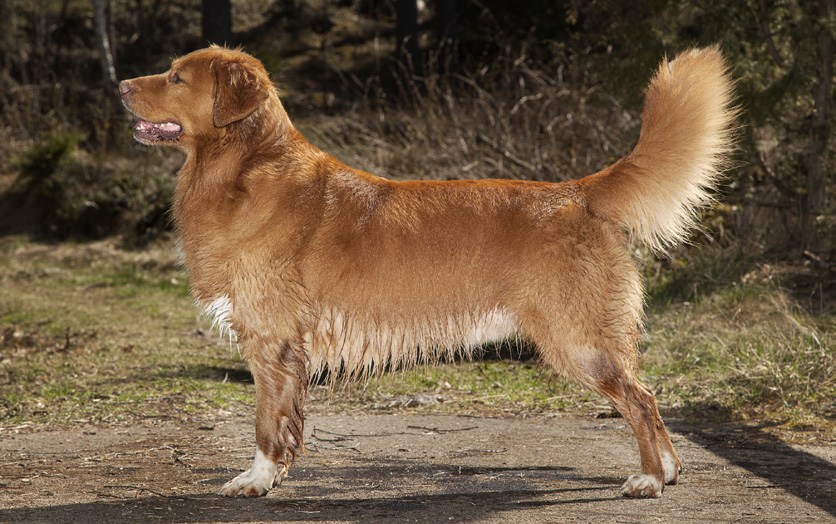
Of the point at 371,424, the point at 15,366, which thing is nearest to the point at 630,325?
the point at 371,424

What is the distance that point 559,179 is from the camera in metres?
9.23

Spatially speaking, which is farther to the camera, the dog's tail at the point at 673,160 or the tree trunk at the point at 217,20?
the tree trunk at the point at 217,20

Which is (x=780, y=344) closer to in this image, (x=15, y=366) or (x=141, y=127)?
(x=141, y=127)

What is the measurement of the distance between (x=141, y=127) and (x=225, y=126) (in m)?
0.41

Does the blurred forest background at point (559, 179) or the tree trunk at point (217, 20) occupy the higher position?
the tree trunk at point (217, 20)

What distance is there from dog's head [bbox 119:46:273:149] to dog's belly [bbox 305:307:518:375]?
3.42ft

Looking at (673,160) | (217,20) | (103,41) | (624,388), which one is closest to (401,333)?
(624,388)

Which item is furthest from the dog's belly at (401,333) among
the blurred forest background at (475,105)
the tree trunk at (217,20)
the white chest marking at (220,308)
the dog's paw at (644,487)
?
the tree trunk at (217,20)

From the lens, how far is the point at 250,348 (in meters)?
3.73

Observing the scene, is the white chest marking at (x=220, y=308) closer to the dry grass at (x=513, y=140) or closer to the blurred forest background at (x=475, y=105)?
the blurred forest background at (x=475, y=105)

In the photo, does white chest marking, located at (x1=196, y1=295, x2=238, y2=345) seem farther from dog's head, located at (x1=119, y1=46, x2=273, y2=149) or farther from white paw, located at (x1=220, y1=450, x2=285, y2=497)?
dog's head, located at (x1=119, y1=46, x2=273, y2=149)

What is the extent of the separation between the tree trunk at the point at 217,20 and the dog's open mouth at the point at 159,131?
11.7 metres

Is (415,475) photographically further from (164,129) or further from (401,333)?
(164,129)

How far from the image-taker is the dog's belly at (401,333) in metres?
3.77
